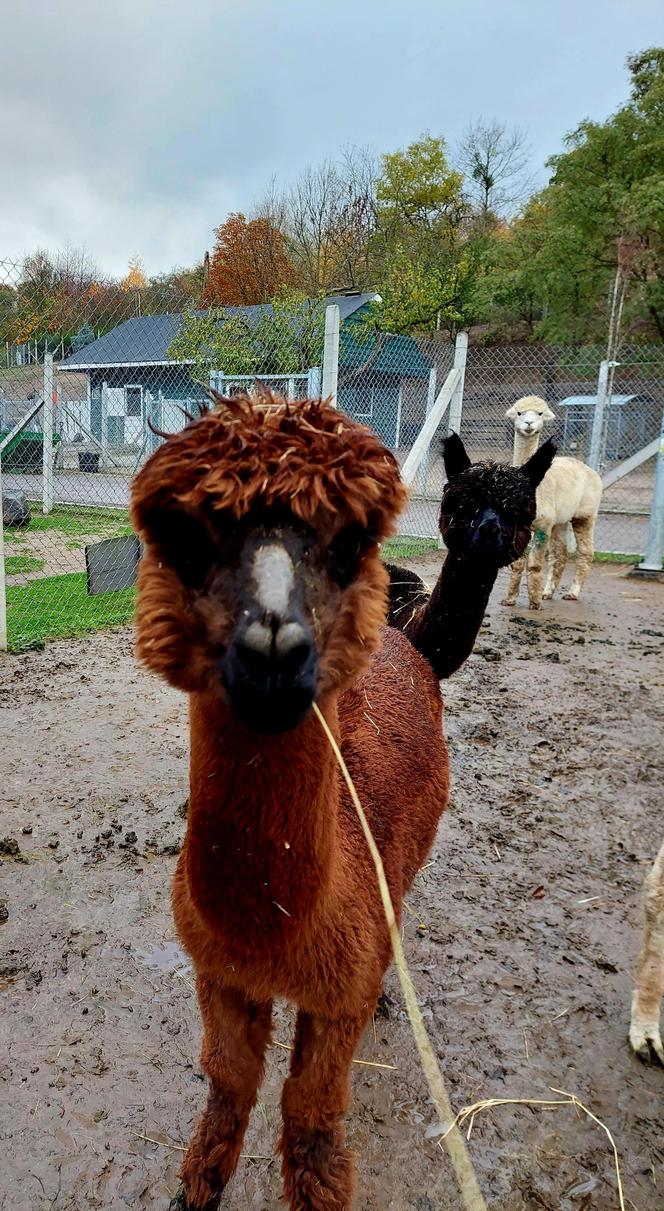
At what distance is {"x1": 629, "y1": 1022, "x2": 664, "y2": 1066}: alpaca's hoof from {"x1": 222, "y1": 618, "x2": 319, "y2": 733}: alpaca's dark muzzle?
197 cm

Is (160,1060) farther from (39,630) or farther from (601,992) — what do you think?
(39,630)

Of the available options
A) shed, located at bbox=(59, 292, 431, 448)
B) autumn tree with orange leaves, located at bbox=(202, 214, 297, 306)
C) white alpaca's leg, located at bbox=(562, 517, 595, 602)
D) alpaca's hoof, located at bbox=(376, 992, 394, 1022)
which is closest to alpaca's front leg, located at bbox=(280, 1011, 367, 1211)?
alpaca's hoof, located at bbox=(376, 992, 394, 1022)

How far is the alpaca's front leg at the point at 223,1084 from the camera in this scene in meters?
1.55

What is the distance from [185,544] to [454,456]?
7.39 feet

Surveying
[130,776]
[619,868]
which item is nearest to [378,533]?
[619,868]

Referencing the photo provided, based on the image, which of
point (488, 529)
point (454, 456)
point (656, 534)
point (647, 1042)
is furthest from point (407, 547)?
point (647, 1042)

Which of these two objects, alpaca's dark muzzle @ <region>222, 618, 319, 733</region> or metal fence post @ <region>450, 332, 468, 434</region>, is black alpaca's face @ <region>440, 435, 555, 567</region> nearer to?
alpaca's dark muzzle @ <region>222, 618, 319, 733</region>

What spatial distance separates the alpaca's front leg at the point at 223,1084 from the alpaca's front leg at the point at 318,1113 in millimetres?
118

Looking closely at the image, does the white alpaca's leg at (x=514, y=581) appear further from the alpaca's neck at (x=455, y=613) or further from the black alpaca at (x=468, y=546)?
the alpaca's neck at (x=455, y=613)

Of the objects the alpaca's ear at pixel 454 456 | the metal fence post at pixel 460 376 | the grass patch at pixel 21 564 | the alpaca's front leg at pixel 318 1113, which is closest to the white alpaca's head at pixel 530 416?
the metal fence post at pixel 460 376

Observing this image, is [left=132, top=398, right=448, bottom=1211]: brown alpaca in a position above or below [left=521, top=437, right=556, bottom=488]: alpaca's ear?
below

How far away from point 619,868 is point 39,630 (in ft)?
16.9

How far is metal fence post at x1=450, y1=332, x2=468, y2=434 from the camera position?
31.3 ft

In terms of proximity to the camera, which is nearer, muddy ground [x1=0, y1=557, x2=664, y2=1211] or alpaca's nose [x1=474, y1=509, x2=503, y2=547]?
muddy ground [x1=0, y1=557, x2=664, y2=1211]
